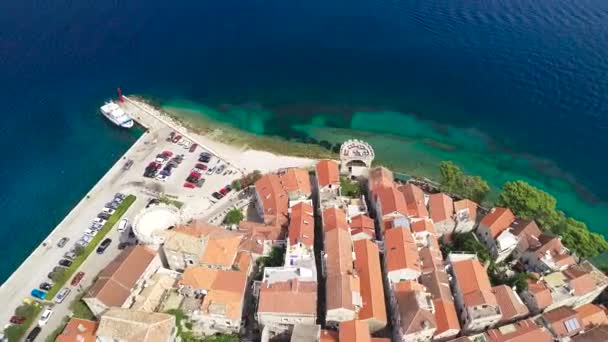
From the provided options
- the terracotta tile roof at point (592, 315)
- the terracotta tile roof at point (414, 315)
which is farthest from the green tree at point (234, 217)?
the terracotta tile roof at point (592, 315)

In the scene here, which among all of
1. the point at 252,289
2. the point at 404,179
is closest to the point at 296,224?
the point at 252,289

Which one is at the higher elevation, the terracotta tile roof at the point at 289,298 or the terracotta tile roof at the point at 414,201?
the terracotta tile roof at the point at 414,201

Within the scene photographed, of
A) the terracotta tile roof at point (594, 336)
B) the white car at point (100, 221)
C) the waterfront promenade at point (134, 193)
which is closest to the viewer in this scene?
the terracotta tile roof at point (594, 336)

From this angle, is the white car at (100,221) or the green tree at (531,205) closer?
the green tree at (531,205)

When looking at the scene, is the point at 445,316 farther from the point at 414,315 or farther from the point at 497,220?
the point at 497,220

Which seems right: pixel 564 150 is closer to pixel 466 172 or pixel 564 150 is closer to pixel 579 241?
pixel 466 172

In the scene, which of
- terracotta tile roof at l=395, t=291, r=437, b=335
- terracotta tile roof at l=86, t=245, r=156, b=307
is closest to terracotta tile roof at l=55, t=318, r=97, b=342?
terracotta tile roof at l=86, t=245, r=156, b=307

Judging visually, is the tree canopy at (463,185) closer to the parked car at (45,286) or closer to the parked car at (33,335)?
the parked car at (45,286)
